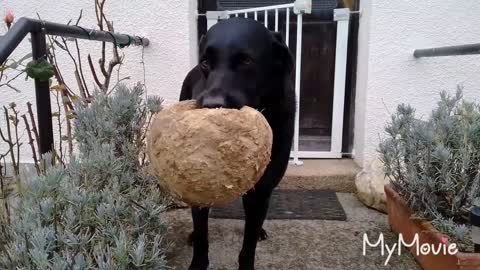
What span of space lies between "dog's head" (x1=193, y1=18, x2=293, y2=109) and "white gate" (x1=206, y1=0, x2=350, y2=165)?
1.32m

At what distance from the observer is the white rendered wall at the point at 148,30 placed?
2.92m

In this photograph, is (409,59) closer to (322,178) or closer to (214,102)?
(322,178)

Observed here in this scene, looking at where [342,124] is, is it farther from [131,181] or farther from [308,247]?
[131,181]

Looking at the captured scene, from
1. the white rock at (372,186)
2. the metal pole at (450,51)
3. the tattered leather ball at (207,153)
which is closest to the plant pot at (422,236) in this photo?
the white rock at (372,186)

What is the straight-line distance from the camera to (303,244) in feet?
6.86

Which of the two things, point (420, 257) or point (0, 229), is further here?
point (420, 257)

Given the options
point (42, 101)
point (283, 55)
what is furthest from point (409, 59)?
point (42, 101)

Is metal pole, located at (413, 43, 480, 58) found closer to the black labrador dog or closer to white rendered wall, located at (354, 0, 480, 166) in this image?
white rendered wall, located at (354, 0, 480, 166)

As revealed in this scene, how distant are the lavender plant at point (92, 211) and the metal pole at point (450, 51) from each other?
173 centimetres

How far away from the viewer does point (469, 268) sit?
1461mm

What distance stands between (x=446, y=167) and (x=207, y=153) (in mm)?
1181

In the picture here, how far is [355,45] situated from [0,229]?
9.11 feet

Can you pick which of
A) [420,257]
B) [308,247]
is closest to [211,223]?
[308,247]

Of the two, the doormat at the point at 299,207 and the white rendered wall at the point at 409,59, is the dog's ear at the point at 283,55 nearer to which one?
the doormat at the point at 299,207
